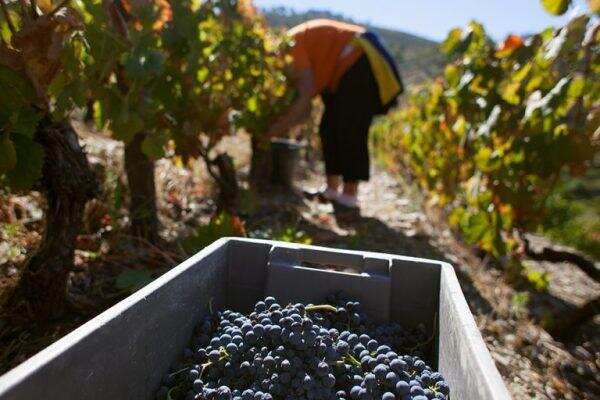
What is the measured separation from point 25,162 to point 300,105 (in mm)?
2361

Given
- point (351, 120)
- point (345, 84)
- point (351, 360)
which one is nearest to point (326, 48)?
point (345, 84)

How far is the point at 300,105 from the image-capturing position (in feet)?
11.6

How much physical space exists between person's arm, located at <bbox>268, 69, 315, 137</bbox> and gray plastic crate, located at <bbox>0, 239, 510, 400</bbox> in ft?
7.56

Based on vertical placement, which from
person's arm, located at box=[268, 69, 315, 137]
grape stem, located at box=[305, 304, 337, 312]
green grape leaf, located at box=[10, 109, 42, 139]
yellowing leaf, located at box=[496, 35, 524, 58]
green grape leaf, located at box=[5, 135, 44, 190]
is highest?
yellowing leaf, located at box=[496, 35, 524, 58]

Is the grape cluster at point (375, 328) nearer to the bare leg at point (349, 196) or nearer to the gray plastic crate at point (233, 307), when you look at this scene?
the gray plastic crate at point (233, 307)

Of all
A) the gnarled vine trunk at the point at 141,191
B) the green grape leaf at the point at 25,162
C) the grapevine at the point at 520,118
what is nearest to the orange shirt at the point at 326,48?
the grapevine at the point at 520,118

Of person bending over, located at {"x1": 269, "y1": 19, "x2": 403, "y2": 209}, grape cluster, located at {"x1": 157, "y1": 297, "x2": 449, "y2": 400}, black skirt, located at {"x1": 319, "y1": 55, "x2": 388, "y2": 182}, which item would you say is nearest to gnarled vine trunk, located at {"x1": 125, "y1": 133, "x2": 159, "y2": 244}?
grape cluster, located at {"x1": 157, "y1": 297, "x2": 449, "y2": 400}

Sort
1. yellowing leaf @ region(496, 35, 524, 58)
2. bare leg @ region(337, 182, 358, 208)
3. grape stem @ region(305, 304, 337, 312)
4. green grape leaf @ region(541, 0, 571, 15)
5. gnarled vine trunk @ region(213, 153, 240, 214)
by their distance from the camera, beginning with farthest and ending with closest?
bare leg @ region(337, 182, 358, 208) < gnarled vine trunk @ region(213, 153, 240, 214) < yellowing leaf @ region(496, 35, 524, 58) < green grape leaf @ region(541, 0, 571, 15) < grape stem @ region(305, 304, 337, 312)

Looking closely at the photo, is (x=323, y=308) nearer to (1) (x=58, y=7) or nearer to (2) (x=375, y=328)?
(2) (x=375, y=328)

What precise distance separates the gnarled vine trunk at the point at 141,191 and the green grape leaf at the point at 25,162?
96 centimetres

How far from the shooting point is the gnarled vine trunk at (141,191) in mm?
2348

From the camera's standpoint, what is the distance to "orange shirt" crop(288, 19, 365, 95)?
3512 mm

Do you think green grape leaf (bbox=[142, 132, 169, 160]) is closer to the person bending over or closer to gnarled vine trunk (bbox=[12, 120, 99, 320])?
gnarled vine trunk (bbox=[12, 120, 99, 320])

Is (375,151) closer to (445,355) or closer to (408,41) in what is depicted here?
(445,355)
